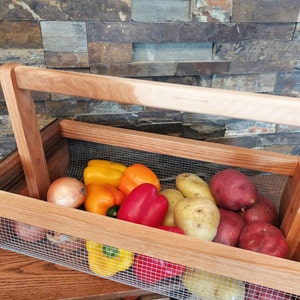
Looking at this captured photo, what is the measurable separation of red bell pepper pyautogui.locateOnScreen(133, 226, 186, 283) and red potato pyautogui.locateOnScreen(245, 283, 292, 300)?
107mm

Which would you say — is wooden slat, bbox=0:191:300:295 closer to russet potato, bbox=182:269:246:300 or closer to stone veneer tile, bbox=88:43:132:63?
russet potato, bbox=182:269:246:300

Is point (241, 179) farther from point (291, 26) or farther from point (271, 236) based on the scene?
point (291, 26)

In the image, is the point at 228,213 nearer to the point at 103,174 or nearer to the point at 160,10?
the point at 103,174

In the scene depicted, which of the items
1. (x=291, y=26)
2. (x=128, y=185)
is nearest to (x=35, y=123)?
A: (x=128, y=185)

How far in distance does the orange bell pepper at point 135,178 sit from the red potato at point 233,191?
0.46 ft

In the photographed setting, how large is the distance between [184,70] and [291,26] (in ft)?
0.95

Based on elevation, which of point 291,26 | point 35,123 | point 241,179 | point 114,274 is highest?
point 291,26

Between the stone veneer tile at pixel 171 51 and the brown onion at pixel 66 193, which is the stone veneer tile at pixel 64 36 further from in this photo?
the brown onion at pixel 66 193

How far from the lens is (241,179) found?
67cm

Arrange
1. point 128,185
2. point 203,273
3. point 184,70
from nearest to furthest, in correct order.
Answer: point 203,273 → point 128,185 → point 184,70

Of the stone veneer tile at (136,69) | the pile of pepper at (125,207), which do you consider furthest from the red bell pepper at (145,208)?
the stone veneer tile at (136,69)

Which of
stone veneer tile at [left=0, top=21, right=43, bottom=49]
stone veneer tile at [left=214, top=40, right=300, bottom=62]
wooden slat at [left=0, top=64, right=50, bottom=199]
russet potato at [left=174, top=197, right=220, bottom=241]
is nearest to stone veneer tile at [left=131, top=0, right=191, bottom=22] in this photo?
stone veneer tile at [left=214, top=40, right=300, bottom=62]

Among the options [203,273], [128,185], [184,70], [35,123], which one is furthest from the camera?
[184,70]

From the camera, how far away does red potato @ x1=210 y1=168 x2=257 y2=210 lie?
657 mm
